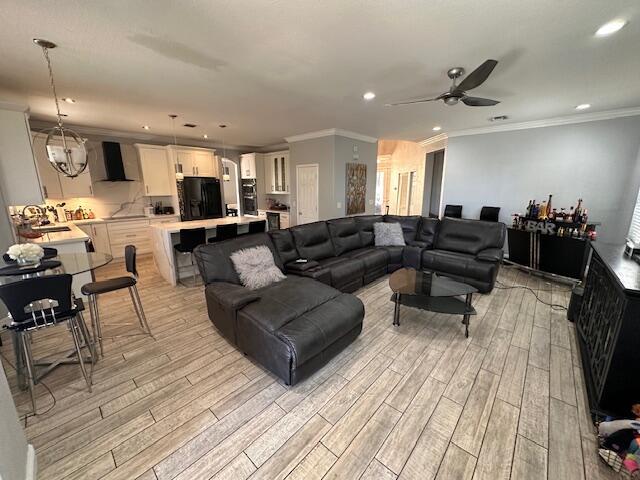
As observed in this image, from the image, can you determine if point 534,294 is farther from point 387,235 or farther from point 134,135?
point 134,135

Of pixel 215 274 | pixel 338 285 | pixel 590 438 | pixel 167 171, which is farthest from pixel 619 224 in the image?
pixel 167 171

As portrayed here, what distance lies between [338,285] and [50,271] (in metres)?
2.93

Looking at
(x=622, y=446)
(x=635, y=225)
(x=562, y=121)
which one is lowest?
(x=622, y=446)

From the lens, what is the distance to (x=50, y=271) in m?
2.27

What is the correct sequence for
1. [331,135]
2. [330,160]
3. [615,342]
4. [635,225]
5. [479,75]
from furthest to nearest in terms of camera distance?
[330,160]
[331,135]
[635,225]
[479,75]
[615,342]

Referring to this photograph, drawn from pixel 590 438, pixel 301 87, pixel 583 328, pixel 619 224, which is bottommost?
pixel 590 438

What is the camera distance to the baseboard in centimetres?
128

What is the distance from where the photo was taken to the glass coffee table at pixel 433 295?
8.64ft

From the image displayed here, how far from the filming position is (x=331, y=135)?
17.1 feet

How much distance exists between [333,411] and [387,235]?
3336mm

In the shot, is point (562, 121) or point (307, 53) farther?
point (562, 121)

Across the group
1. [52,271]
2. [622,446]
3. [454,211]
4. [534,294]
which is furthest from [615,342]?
[454,211]

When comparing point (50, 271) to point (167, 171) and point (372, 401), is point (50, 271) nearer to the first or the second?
point (372, 401)

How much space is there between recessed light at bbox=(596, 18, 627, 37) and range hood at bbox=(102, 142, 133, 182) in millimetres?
7302
